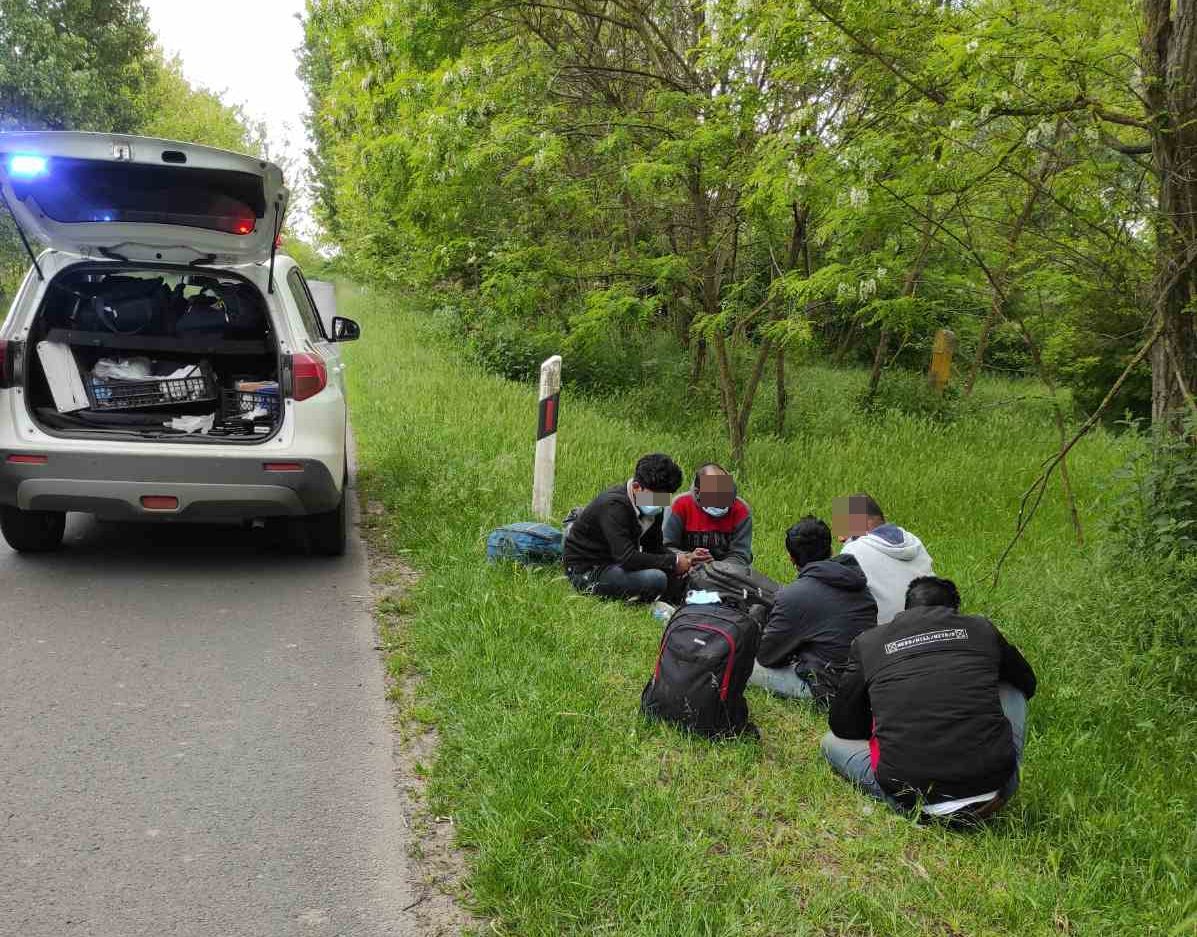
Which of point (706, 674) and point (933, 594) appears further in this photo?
point (706, 674)

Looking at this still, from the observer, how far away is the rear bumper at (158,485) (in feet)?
18.6

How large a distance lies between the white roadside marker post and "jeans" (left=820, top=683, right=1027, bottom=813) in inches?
141

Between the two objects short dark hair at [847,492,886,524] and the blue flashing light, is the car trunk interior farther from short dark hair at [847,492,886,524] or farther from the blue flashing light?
short dark hair at [847,492,886,524]

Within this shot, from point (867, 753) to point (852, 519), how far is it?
152 centimetres

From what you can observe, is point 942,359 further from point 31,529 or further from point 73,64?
point 73,64

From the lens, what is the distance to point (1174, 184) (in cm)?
585

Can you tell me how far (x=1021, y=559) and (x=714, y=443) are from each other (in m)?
4.47

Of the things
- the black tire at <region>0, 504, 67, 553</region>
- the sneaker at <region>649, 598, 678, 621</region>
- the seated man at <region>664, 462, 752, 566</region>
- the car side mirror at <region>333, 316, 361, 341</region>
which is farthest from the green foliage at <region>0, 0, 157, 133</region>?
the sneaker at <region>649, 598, 678, 621</region>

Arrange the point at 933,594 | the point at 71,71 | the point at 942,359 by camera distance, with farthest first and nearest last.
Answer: the point at 71,71, the point at 942,359, the point at 933,594

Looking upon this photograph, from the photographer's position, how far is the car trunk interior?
6.10 m

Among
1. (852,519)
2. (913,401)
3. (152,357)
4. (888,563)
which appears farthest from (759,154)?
(913,401)

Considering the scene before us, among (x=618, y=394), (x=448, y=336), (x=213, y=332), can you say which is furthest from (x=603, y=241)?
(x=448, y=336)

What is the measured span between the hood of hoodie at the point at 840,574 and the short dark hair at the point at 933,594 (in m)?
0.77

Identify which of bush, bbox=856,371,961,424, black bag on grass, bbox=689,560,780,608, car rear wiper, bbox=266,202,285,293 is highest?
car rear wiper, bbox=266,202,285,293
